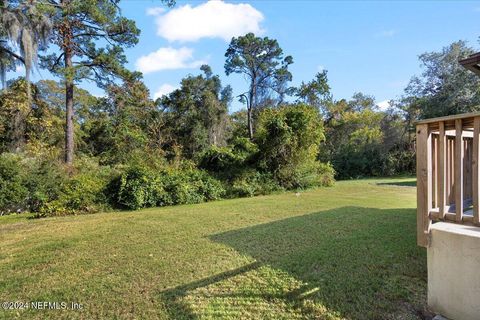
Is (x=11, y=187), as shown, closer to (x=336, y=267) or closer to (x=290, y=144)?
(x=336, y=267)

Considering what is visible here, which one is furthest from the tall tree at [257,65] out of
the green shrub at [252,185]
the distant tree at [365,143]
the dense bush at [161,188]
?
the dense bush at [161,188]

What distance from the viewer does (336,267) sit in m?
3.18

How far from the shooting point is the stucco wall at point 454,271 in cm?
197

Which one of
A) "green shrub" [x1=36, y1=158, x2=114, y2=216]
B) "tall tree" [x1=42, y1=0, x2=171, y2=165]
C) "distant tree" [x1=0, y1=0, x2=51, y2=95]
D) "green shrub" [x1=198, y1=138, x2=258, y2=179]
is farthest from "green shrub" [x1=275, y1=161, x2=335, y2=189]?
"distant tree" [x1=0, y1=0, x2=51, y2=95]

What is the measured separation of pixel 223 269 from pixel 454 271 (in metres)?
2.21

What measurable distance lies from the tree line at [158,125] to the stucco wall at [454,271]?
5900 mm

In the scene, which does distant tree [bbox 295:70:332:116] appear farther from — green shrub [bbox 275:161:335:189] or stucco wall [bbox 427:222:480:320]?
stucco wall [bbox 427:222:480:320]

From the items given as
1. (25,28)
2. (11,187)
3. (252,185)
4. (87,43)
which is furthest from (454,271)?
(87,43)

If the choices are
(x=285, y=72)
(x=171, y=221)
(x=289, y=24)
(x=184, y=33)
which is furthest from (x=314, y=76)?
(x=171, y=221)

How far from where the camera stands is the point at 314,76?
23750mm

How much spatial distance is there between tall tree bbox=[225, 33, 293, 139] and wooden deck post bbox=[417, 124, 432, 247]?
20079 millimetres

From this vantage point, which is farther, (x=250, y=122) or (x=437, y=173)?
(x=250, y=122)

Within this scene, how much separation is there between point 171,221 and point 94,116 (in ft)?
51.7

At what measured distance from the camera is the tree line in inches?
326
